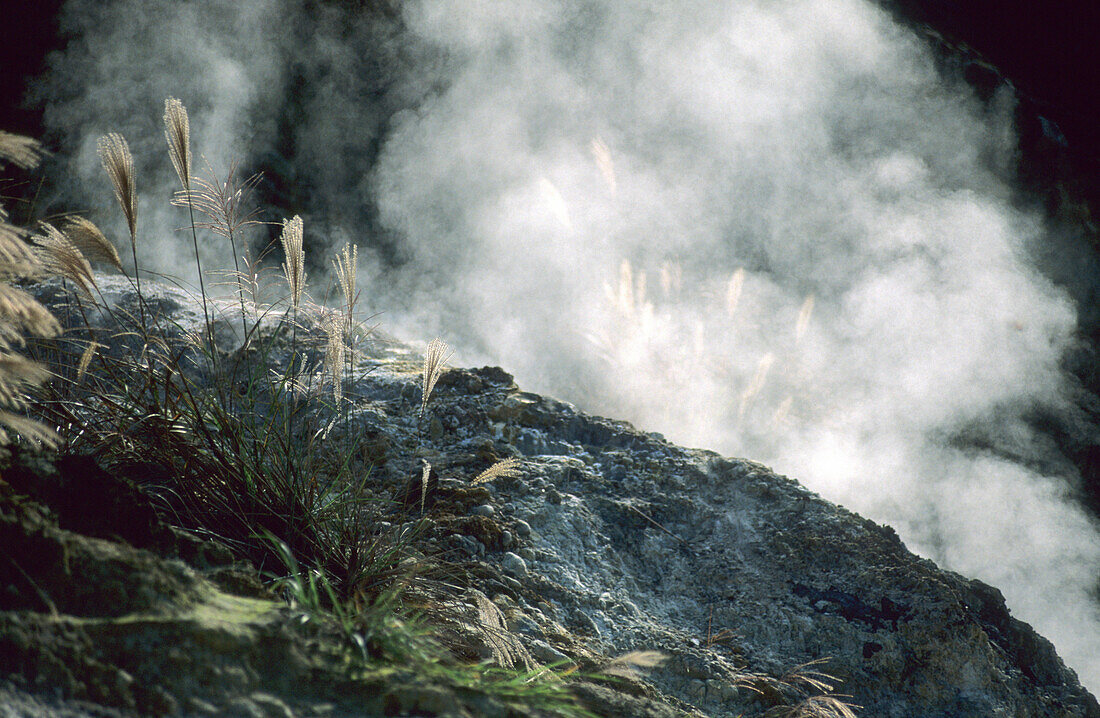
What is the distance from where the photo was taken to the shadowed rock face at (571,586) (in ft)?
2.72

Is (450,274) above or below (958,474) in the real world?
below

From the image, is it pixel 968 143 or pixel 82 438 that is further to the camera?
pixel 968 143

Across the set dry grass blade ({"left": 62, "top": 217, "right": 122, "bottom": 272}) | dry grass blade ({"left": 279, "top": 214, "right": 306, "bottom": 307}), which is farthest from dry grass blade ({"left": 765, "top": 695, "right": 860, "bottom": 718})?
dry grass blade ({"left": 62, "top": 217, "right": 122, "bottom": 272})

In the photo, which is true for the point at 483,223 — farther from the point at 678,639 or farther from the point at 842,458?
the point at 678,639

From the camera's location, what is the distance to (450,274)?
7.20 m

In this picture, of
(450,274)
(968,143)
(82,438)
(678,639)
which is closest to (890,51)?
(968,143)

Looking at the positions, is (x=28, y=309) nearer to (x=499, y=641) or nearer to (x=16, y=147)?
(x=16, y=147)

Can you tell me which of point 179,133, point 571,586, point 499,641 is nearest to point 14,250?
point 179,133

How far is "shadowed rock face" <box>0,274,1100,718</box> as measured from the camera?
0.83 m

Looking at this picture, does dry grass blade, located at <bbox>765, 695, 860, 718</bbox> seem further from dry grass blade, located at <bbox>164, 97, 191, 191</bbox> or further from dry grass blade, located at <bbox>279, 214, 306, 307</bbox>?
dry grass blade, located at <bbox>164, 97, 191, 191</bbox>

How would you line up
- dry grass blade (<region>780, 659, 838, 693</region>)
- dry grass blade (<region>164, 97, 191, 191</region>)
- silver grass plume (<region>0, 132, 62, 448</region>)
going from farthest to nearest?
dry grass blade (<region>780, 659, 838, 693</region>) < dry grass blade (<region>164, 97, 191, 191</region>) < silver grass plume (<region>0, 132, 62, 448</region>)

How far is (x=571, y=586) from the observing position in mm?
1975

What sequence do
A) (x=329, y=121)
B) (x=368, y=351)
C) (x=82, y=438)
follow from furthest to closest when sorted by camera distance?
(x=329, y=121) → (x=368, y=351) → (x=82, y=438)

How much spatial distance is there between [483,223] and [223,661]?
283 inches
